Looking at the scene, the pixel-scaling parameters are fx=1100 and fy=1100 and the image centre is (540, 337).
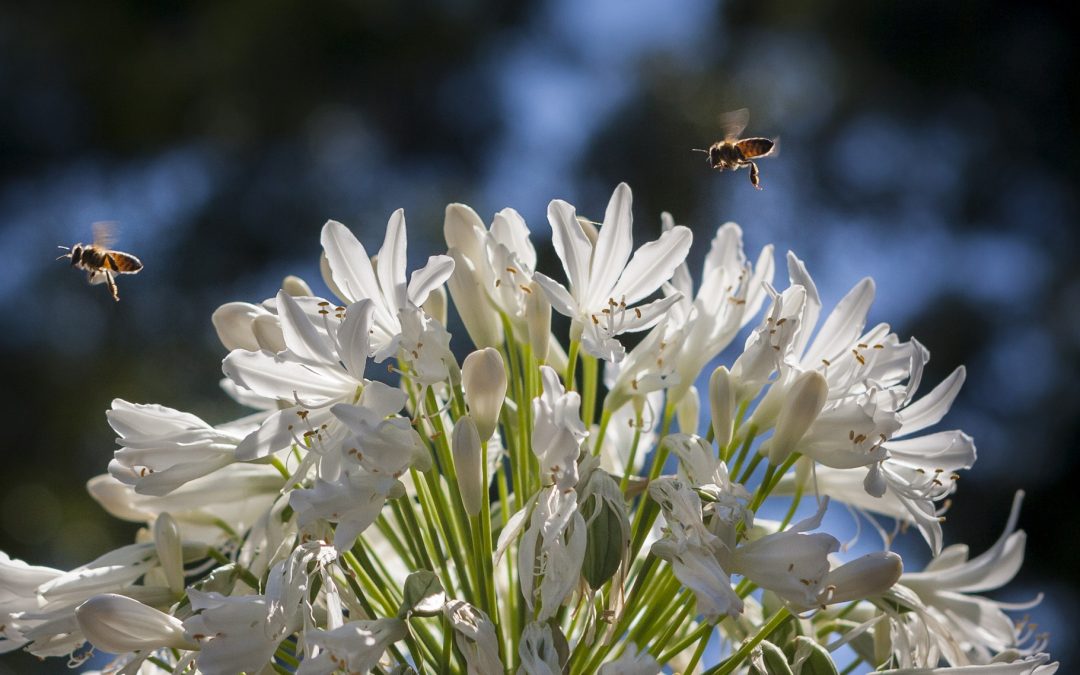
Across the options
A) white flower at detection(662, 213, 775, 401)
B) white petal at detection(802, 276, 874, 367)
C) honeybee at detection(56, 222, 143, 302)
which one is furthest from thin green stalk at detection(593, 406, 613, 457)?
honeybee at detection(56, 222, 143, 302)

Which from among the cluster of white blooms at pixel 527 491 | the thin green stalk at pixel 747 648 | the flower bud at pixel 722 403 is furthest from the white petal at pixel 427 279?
the thin green stalk at pixel 747 648

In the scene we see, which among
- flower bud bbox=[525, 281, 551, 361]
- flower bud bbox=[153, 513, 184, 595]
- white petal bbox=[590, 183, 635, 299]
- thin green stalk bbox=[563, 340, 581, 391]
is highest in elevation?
white petal bbox=[590, 183, 635, 299]

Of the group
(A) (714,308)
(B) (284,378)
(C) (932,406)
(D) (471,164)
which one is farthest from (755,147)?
(D) (471,164)

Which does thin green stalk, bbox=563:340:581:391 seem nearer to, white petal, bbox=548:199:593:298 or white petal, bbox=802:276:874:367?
white petal, bbox=548:199:593:298

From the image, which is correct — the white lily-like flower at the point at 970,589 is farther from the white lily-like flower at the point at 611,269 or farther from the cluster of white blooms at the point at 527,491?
the white lily-like flower at the point at 611,269

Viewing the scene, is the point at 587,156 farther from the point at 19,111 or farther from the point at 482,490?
the point at 482,490

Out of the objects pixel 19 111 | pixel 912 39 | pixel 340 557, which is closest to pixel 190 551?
pixel 340 557
